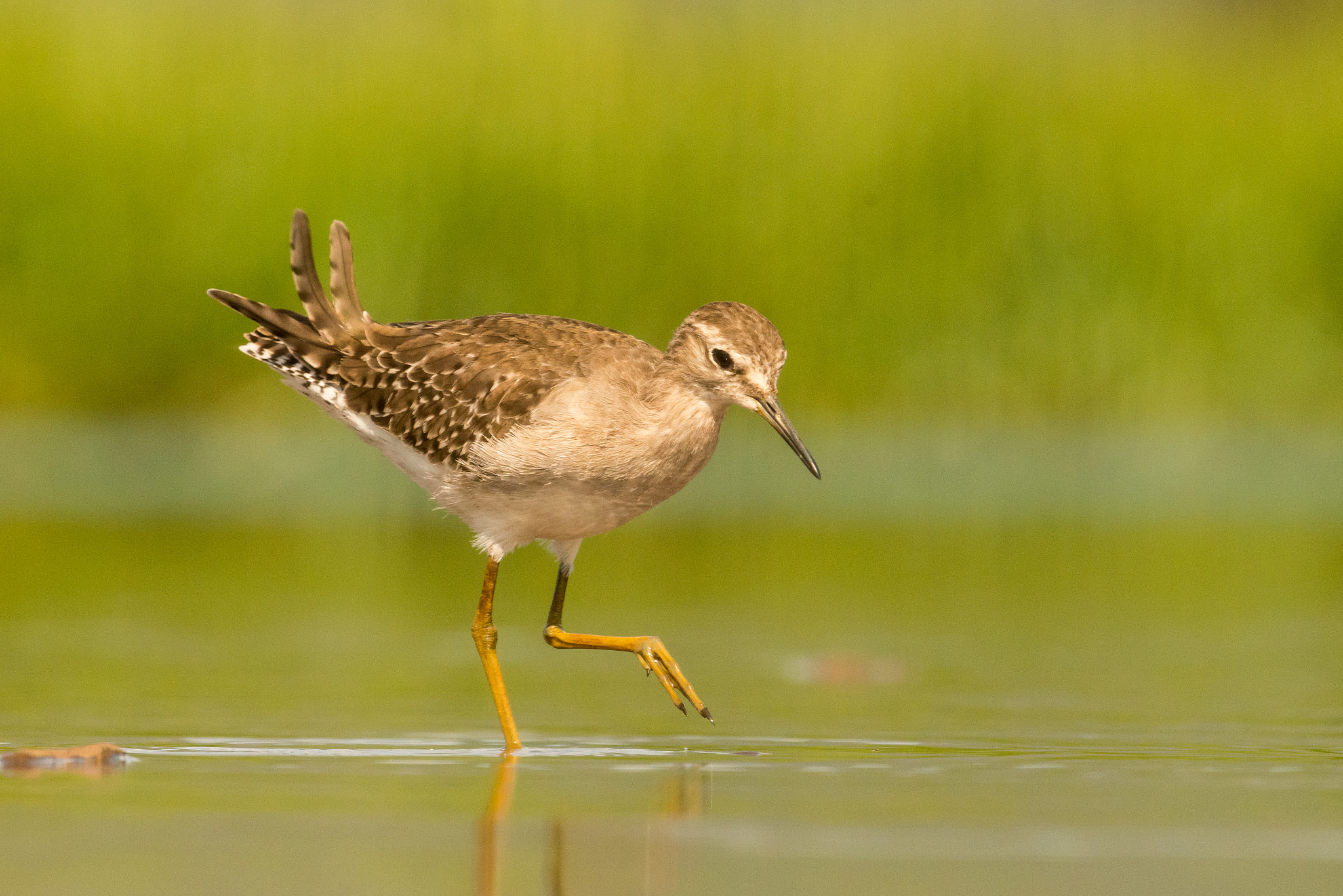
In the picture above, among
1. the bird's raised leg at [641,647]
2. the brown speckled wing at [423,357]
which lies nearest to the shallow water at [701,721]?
the bird's raised leg at [641,647]

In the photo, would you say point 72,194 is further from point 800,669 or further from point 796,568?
point 800,669

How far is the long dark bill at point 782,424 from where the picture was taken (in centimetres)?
782

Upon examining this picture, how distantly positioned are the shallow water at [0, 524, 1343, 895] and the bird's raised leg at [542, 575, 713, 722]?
112mm

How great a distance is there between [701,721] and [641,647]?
377mm

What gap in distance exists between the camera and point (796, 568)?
12461 mm

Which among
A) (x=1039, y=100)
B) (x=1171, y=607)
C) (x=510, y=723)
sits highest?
(x=1039, y=100)

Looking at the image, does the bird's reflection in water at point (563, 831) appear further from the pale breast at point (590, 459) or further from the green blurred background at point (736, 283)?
the green blurred background at point (736, 283)

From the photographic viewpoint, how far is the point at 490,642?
28.0ft

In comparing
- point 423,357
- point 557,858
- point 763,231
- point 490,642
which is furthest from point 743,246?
point 557,858

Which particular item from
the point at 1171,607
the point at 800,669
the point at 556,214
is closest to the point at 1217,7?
the point at 556,214

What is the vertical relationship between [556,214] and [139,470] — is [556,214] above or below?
above

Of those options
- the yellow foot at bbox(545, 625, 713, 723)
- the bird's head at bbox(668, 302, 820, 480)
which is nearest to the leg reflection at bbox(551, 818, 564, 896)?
the yellow foot at bbox(545, 625, 713, 723)

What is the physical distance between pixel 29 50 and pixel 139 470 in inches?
135

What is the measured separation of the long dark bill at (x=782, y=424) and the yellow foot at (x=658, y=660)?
31.6 inches
